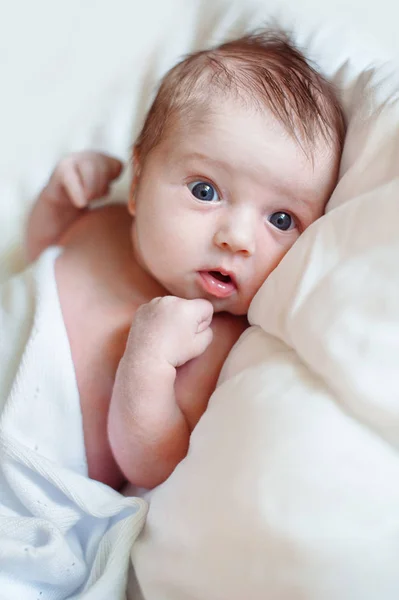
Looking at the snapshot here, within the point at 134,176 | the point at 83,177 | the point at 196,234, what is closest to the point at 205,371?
the point at 196,234

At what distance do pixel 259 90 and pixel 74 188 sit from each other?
14.9 inches

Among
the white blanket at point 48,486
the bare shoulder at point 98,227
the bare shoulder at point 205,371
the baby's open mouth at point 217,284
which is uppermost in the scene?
the baby's open mouth at point 217,284

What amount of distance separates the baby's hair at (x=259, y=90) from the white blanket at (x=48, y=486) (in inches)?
11.9

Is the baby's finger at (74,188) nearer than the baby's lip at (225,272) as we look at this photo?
No

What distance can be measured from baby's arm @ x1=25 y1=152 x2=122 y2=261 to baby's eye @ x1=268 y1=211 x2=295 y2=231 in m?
0.37

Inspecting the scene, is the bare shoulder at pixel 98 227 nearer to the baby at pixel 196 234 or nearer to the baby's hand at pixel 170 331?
the baby at pixel 196 234

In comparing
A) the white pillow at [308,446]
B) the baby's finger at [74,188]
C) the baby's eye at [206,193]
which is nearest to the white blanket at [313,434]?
the white pillow at [308,446]

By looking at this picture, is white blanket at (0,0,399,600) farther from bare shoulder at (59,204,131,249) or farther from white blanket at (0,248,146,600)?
bare shoulder at (59,204,131,249)

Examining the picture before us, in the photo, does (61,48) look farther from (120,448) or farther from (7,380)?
(120,448)

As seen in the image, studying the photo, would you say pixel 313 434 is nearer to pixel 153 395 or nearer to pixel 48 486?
pixel 153 395

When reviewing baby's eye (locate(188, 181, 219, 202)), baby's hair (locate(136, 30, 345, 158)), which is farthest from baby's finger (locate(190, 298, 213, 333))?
baby's hair (locate(136, 30, 345, 158))

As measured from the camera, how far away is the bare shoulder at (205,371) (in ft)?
2.90

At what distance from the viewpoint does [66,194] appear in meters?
1.15

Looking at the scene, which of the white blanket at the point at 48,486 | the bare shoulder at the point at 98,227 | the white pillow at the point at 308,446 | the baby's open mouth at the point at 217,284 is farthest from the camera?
the bare shoulder at the point at 98,227
